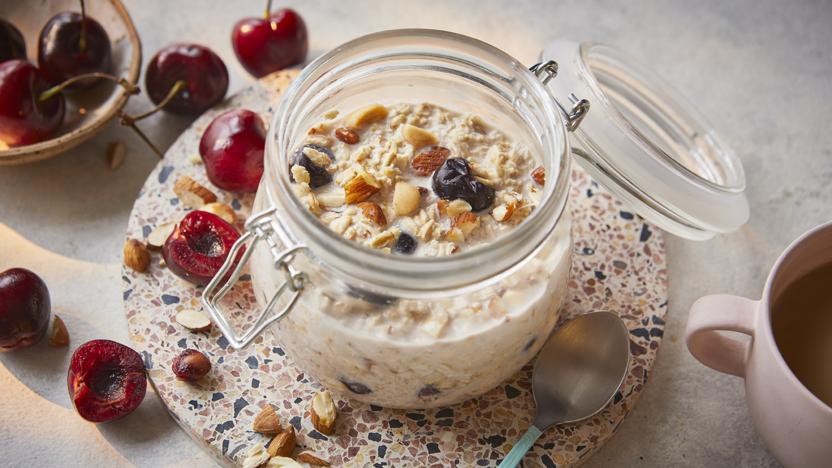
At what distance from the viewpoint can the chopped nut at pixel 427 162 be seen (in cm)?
122

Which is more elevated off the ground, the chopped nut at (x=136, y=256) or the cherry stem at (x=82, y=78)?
the cherry stem at (x=82, y=78)

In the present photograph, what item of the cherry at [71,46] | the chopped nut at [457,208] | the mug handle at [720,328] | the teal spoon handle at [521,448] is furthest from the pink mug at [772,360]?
the cherry at [71,46]

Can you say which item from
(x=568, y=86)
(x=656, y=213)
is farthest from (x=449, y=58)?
(x=656, y=213)

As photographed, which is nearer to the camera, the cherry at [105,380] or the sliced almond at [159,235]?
the cherry at [105,380]

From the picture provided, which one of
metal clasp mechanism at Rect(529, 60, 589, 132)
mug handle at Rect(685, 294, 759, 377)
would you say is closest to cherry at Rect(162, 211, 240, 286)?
metal clasp mechanism at Rect(529, 60, 589, 132)

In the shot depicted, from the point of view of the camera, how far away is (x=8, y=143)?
5.07 ft

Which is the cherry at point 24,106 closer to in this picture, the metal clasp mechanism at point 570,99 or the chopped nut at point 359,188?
the chopped nut at point 359,188

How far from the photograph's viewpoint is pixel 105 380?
129cm

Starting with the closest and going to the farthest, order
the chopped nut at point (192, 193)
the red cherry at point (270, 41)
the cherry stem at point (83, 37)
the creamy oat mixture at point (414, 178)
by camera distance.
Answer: the creamy oat mixture at point (414, 178) → the chopped nut at point (192, 193) → the cherry stem at point (83, 37) → the red cherry at point (270, 41)

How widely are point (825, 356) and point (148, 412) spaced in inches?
40.5

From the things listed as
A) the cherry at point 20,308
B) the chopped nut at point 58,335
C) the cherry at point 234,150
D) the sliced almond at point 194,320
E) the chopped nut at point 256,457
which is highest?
the cherry at point 234,150

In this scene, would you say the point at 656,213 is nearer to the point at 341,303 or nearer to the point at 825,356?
the point at 825,356

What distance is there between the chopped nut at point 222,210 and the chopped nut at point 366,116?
0.99 feet

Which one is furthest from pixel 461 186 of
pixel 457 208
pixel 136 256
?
pixel 136 256
